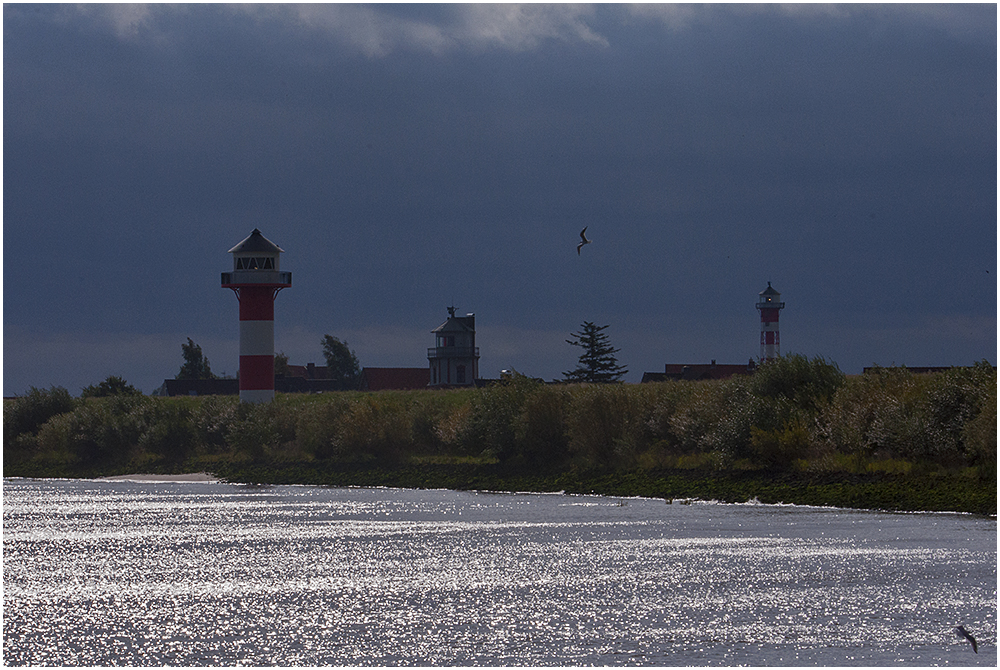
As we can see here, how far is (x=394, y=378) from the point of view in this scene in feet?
400

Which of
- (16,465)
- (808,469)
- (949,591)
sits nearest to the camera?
(949,591)

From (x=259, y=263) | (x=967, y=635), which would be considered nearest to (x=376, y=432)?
(x=259, y=263)

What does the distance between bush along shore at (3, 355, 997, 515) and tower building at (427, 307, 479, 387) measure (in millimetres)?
36103

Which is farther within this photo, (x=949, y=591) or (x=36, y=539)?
(x=36, y=539)

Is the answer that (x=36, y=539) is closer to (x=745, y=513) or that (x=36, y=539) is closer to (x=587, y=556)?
(x=587, y=556)

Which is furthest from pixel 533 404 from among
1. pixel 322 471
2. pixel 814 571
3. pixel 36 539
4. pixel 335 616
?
pixel 335 616

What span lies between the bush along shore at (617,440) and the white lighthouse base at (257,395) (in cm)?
102

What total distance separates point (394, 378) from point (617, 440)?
240ft

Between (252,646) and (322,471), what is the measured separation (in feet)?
140

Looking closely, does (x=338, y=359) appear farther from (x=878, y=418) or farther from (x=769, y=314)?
(x=878, y=418)

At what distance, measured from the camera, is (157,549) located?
28.2 metres

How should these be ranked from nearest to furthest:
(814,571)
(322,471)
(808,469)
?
(814,571)
(808,469)
(322,471)

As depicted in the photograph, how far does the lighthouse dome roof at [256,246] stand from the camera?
74750 millimetres

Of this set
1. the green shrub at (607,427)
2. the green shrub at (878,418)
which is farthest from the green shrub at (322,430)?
the green shrub at (878,418)
